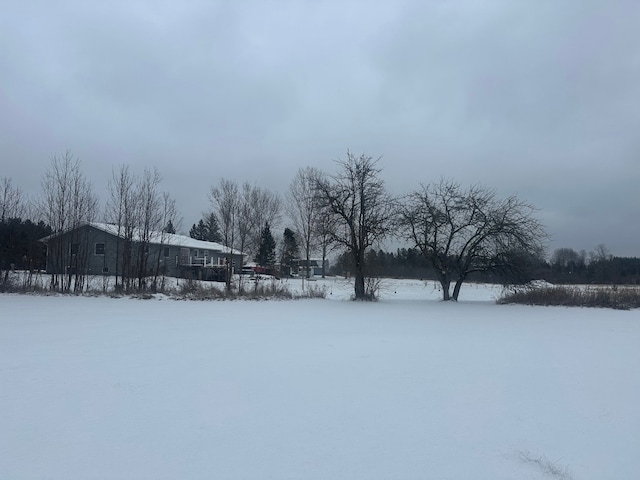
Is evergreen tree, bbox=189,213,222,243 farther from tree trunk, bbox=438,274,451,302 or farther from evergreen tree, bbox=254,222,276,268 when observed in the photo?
tree trunk, bbox=438,274,451,302

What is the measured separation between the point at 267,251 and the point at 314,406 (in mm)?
55964

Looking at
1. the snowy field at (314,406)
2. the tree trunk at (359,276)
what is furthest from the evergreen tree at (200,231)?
the snowy field at (314,406)

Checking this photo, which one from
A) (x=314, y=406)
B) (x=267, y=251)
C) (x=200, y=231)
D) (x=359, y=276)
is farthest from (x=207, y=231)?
(x=314, y=406)

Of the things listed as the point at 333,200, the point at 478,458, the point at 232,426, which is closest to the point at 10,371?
the point at 232,426

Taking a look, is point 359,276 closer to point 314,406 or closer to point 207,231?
point 314,406

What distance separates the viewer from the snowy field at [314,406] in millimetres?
4355

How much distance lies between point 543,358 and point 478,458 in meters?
5.81

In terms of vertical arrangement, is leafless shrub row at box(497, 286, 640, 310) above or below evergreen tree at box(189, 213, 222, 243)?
below

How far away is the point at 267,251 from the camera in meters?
61.5

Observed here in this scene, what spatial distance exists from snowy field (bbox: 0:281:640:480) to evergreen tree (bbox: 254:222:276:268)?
47.8 metres

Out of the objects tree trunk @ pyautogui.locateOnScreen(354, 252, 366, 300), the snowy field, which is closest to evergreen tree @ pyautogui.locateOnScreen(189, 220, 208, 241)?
tree trunk @ pyautogui.locateOnScreen(354, 252, 366, 300)

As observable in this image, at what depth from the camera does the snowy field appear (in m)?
4.36

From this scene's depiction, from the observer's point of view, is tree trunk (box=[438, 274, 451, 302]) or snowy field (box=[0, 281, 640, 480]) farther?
tree trunk (box=[438, 274, 451, 302])

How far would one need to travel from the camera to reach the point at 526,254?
25203 millimetres
